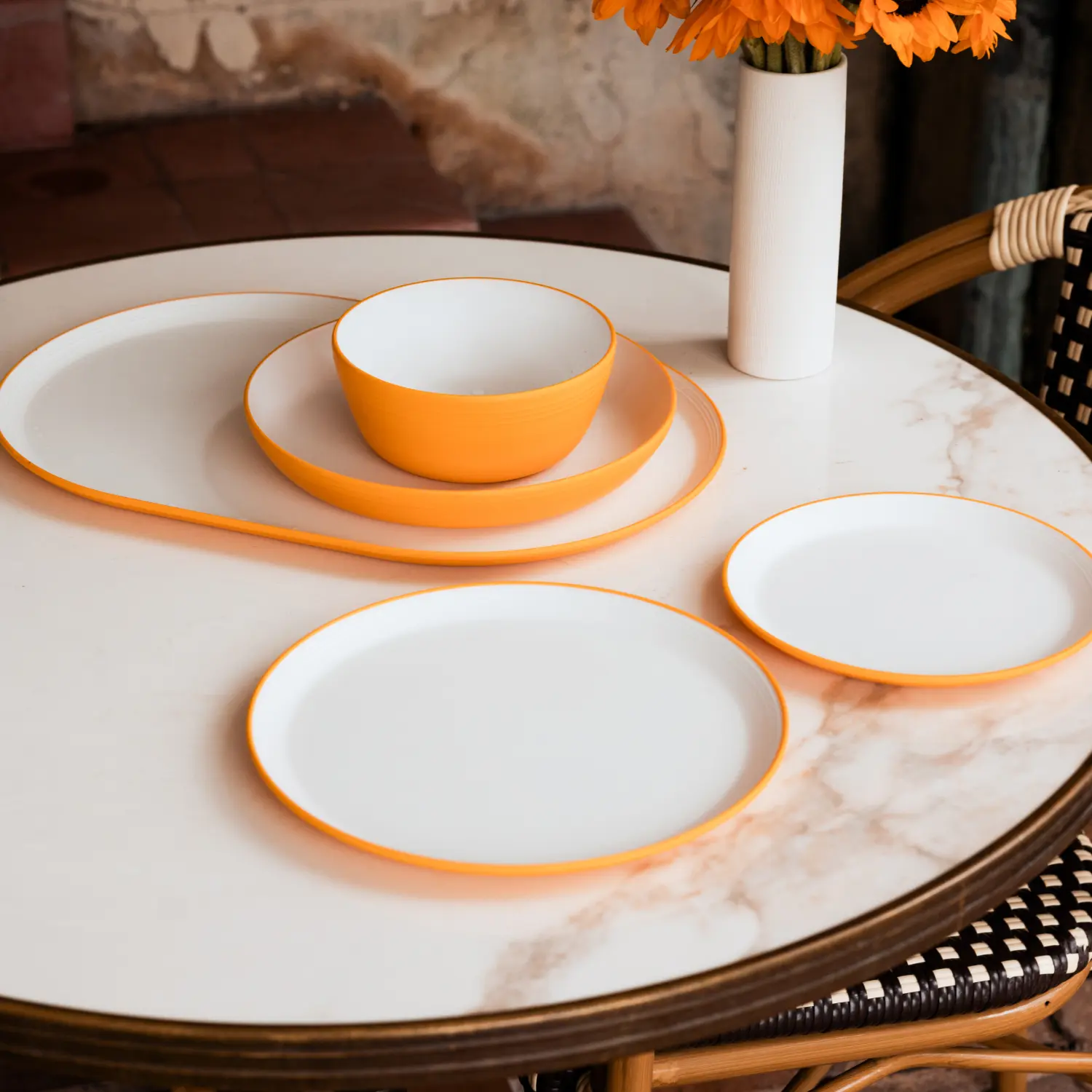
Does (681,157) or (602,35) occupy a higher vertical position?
(602,35)

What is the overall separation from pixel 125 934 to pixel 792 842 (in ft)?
1.11

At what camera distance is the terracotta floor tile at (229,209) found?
7.89 ft

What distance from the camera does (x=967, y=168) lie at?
2605mm

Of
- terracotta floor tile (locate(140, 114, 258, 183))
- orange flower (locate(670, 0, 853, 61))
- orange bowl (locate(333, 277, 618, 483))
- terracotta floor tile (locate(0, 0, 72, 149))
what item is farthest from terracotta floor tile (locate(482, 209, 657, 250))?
orange flower (locate(670, 0, 853, 61))

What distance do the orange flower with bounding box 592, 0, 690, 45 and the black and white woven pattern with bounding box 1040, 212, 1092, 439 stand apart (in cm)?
60

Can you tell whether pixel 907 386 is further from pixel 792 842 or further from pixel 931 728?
pixel 792 842

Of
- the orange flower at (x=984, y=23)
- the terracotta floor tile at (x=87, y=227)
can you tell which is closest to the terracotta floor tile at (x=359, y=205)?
the terracotta floor tile at (x=87, y=227)

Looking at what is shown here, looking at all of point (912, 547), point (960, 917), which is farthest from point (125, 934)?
point (912, 547)

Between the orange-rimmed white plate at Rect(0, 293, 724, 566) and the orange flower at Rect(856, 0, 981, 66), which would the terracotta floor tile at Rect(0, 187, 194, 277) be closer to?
the orange-rimmed white plate at Rect(0, 293, 724, 566)

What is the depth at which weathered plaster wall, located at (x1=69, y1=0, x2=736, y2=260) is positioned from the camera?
2672 mm

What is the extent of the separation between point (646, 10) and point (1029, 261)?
65cm

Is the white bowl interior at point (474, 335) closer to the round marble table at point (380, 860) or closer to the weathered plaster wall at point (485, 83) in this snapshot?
the round marble table at point (380, 860)

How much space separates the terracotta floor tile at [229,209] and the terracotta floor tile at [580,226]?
0.54 meters

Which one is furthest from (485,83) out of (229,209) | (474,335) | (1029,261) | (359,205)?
(474,335)
